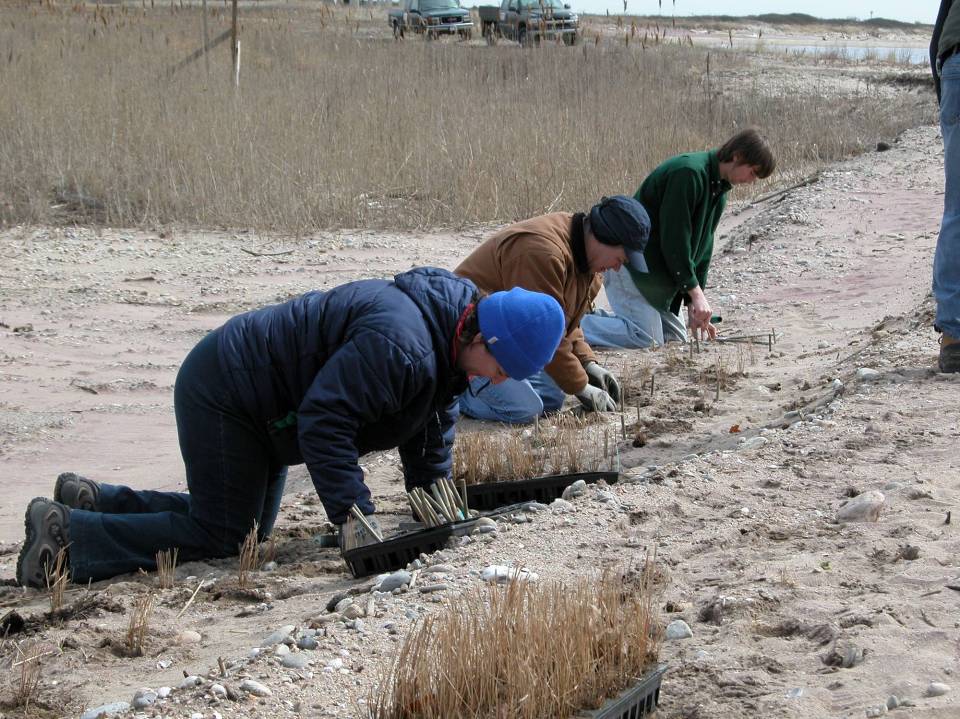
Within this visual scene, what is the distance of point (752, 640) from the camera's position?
3.08m

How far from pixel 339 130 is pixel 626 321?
657 centimetres

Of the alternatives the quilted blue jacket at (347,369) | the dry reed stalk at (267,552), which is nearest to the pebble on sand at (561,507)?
the quilted blue jacket at (347,369)

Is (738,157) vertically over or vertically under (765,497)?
over

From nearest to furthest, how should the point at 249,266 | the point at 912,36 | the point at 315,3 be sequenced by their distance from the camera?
the point at 249,266, the point at 315,3, the point at 912,36

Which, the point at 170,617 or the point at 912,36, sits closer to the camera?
the point at 170,617

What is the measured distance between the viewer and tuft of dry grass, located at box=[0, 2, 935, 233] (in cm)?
1169

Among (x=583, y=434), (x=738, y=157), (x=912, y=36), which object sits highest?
(x=912, y=36)

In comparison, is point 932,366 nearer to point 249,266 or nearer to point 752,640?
point 752,640

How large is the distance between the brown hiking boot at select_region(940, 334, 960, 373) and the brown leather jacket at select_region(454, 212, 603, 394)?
1.74 meters

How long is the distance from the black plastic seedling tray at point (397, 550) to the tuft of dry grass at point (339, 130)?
7.69 meters

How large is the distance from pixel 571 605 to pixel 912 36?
67998mm

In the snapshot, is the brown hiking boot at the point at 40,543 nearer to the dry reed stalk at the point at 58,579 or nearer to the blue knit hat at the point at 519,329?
the dry reed stalk at the point at 58,579

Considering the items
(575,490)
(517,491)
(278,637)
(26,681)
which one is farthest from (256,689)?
(517,491)

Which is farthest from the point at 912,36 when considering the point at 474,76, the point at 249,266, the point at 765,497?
the point at 765,497
